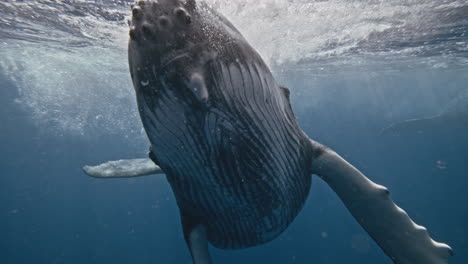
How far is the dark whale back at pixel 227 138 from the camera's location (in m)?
1.65

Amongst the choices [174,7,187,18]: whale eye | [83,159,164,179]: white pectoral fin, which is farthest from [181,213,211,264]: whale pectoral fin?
[83,159,164,179]: white pectoral fin

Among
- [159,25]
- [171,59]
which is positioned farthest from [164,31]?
[171,59]

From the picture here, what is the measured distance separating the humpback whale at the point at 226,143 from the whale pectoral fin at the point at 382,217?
1 cm

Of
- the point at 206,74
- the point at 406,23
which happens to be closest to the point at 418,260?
the point at 206,74

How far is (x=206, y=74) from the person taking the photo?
64.6 inches

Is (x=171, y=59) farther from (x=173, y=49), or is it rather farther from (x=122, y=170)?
(x=122, y=170)

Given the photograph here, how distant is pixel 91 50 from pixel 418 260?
2525 cm

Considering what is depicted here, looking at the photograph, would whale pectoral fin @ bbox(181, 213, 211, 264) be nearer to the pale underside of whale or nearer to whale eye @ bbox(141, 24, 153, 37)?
the pale underside of whale

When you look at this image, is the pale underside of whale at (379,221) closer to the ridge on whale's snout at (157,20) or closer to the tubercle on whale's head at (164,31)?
the tubercle on whale's head at (164,31)

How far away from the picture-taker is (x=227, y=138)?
2055 mm

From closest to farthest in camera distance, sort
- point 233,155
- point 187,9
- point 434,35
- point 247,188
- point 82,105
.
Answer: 1. point 187,9
2. point 233,155
3. point 247,188
4. point 434,35
5. point 82,105

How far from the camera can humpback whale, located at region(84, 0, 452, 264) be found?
61.2 inches

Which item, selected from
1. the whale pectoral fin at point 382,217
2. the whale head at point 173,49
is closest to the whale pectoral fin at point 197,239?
the whale pectoral fin at point 382,217

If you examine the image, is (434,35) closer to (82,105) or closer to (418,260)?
(418,260)
